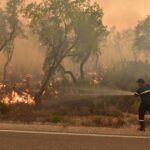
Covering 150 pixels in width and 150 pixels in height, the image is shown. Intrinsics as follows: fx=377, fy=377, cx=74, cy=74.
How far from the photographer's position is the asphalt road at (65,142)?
8.70 meters

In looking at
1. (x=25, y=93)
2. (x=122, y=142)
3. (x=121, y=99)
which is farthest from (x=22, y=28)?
(x=122, y=142)

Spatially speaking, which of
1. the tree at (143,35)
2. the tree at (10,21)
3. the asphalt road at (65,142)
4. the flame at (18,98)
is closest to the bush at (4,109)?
the asphalt road at (65,142)

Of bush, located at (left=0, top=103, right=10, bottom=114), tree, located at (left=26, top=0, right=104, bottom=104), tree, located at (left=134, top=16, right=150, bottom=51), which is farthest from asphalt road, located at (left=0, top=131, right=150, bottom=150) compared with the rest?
tree, located at (left=134, top=16, right=150, bottom=51)

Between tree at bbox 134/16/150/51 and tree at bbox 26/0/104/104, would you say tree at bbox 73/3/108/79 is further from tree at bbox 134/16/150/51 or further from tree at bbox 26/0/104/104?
tree at bbox 134/16/150/51

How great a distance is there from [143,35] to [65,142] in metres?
54.0

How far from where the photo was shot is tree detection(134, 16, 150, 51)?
199 feet

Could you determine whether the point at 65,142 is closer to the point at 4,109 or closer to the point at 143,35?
the point at 4,109

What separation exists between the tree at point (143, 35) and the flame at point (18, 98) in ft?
108

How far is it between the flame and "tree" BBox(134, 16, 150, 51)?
108 feet

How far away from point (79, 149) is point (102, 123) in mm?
6259

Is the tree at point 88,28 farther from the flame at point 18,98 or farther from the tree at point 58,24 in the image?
the flame at point 18,98

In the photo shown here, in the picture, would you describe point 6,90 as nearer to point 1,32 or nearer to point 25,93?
point 25,93

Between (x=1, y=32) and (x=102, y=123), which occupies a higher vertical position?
(x=1, y=32)

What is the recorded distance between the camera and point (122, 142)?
9500mm
